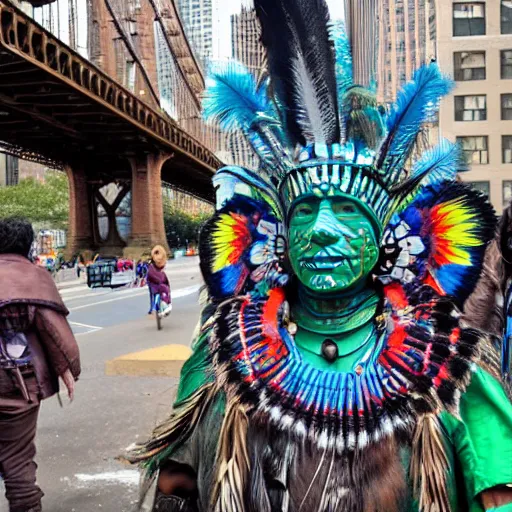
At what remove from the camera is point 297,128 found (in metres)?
1.74

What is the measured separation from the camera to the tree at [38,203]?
47.1 metres

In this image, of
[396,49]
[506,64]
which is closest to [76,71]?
[506,64]

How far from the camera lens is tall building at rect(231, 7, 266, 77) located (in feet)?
6.23

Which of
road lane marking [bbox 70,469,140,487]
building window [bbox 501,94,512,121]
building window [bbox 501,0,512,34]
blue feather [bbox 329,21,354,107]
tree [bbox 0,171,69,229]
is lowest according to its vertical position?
road lane marking [bbox 70,469,140,487]

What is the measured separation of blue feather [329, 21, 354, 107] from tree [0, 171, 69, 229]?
46.6 m

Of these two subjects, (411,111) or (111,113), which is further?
(111,113)

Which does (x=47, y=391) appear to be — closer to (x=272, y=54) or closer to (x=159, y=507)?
(x=159, y=507)

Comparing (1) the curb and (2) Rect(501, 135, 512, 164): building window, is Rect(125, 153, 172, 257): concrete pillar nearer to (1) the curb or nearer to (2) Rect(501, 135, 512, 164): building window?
(2) Rect(501, 135, 512, 164): building window

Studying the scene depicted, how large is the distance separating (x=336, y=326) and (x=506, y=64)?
3069 centimetres

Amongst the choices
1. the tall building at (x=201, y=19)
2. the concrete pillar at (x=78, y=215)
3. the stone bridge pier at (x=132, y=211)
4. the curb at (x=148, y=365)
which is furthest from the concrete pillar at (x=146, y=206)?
the tall building at (x=201, y=19)

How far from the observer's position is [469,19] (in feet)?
96.2

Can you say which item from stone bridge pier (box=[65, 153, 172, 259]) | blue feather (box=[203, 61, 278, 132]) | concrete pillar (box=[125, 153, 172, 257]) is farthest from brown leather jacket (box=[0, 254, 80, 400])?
concrete pillar (box=[125, 153, 172, 257])

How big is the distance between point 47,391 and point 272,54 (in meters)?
2.23

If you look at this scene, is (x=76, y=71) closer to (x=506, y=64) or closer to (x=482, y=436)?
(x=506, y=64)
